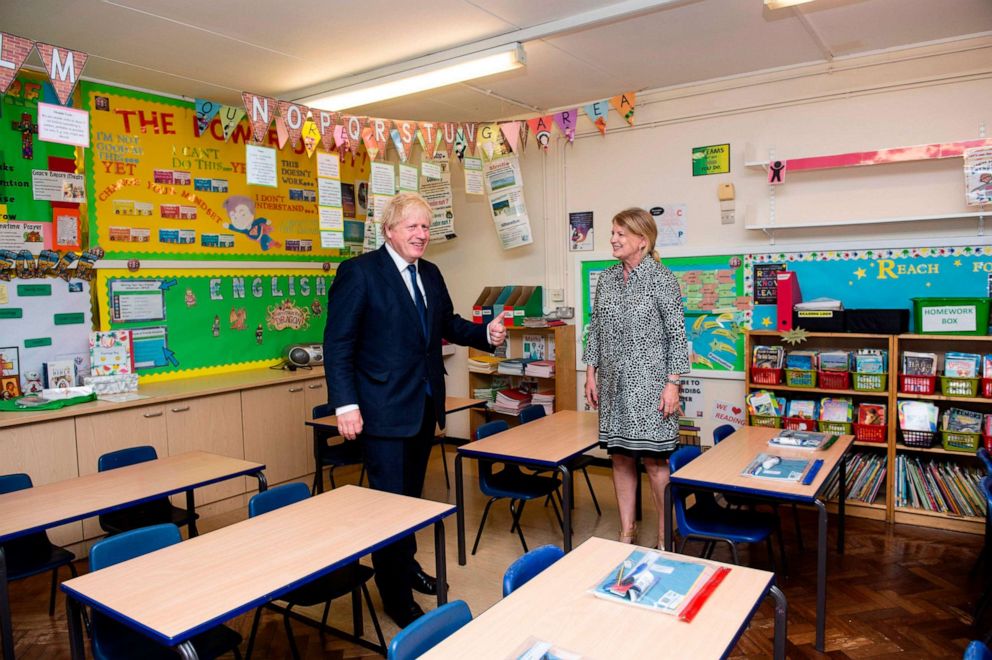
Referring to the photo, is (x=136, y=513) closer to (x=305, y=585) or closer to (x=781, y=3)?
(x=305, y=585)

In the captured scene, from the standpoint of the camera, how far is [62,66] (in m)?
3.01

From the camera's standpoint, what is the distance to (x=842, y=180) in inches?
169

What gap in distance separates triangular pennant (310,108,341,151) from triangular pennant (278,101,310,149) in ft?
0.23

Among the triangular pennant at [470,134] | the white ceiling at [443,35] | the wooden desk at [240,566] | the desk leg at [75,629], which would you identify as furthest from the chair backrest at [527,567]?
the triangular pennant at [470,134]

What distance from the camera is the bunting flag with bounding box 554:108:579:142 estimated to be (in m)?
4.88

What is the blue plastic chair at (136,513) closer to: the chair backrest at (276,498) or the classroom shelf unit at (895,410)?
the chair backrest at (276,498)

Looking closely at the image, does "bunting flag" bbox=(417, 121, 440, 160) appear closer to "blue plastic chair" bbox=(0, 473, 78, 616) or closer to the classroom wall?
the classroom wall

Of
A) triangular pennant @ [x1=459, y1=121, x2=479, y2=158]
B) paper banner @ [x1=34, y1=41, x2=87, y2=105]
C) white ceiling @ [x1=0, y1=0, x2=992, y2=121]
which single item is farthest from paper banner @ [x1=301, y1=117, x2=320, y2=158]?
paper banner @ [x1=34, y1=41, x2=87, y2=105]

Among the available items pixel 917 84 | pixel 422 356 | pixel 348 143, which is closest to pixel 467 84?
pixel 348 143

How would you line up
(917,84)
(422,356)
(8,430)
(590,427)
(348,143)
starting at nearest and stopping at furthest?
(422,356)
(8,430)
(590,427)
(917,84)
(348,143)

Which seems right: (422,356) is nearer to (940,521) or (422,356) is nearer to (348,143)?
(348,143)

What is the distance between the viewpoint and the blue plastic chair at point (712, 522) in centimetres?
271

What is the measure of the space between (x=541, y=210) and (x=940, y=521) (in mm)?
3498

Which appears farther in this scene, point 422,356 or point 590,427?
point 590,427
